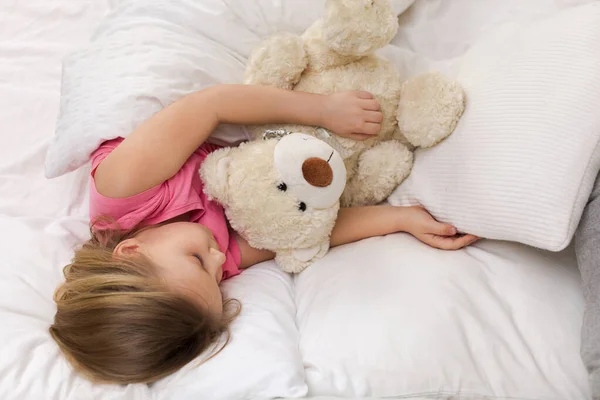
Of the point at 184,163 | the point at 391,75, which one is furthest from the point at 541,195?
the point at 184,163

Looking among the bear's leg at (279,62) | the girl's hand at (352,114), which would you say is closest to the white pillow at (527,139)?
the girl's hand at (352,114)

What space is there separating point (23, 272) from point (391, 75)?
690 millimetres

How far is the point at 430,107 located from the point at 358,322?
1.19 ft

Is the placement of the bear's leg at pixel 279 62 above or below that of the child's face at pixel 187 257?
above

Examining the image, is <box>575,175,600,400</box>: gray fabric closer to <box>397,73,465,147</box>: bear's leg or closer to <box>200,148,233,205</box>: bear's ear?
<box>397,73,465,147</box>: bear's leg

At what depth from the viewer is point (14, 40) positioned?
1281 millimetres

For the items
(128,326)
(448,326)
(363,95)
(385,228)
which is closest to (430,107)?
(363,95)

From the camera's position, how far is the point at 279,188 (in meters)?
0.83

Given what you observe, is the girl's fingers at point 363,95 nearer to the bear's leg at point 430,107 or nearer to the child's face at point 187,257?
the bear's leg at point 430,107

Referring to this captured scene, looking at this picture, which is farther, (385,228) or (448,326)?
(385,228)

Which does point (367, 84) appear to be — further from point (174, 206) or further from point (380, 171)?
point (174, 206)

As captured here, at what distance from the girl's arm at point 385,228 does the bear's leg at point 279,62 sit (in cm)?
26

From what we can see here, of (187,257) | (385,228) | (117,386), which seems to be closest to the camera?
(117,386)

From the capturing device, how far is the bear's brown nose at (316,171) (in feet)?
2.66
